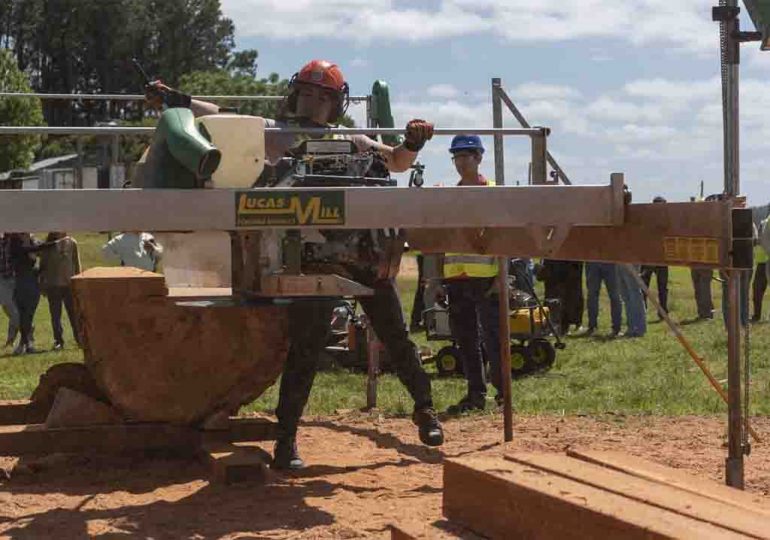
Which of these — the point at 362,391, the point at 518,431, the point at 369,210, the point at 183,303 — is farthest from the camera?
the point at 362,391

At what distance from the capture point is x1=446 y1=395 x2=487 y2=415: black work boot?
958 cm

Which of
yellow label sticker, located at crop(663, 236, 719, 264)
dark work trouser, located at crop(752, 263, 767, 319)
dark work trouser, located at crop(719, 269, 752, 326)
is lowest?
dark work trouser, located at crop(752, 263, 767, 319)

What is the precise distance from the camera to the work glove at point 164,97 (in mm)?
6426

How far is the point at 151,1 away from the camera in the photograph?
9112 cm

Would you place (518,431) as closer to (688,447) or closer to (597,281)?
(688,447)

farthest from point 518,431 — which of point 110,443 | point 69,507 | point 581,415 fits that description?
point 69,507

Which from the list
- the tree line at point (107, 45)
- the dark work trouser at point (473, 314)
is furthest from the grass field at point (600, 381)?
the tree line at point (107, 45)

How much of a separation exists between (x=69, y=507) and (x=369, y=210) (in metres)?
2.16

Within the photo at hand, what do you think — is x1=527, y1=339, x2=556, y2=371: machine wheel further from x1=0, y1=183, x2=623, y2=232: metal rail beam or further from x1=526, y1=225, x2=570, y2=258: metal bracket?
x1=0, y1=183, x2=623, y2=232: metal rail beam

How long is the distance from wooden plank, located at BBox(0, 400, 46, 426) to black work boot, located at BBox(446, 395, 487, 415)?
284 centimetres

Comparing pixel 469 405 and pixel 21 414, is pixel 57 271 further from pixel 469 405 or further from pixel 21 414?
pixel 21 414

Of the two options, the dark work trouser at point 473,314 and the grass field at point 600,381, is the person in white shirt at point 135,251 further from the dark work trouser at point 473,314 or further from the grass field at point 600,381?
the dark work trouser at point 473,314

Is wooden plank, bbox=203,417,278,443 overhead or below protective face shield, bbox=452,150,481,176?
below

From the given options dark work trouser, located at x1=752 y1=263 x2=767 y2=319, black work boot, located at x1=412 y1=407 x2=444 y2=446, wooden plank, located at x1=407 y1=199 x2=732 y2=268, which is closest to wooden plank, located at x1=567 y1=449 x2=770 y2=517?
wooden plank, located at x1=407 y1=199 x2=732 y2=268
